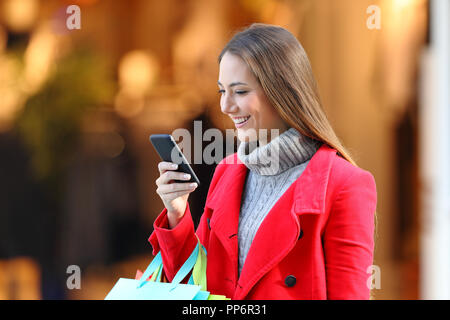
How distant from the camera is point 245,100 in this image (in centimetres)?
131

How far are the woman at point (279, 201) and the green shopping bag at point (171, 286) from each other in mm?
32

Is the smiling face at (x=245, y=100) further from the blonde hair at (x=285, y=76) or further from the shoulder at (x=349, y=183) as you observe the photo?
the shoulder at (x=349, y=183)

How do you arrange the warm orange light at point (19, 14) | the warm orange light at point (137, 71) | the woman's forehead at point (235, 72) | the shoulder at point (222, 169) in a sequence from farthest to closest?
the warm orange light at point (19, 14)
the warm orange light at point (137, 71)
the shoulder at point (222, 169)
the woman's forehead at point (235, 72)

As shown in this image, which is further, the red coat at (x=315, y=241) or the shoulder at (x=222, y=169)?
the shoulder at (x=222, y=169)

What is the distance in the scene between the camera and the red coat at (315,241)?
1.20 m

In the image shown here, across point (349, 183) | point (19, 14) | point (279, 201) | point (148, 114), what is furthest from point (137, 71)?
point (349, 183)

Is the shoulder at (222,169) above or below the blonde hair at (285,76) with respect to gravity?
below

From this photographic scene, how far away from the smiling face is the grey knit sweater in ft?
0.15

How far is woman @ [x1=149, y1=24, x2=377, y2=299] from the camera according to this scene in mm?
1215

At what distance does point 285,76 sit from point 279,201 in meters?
0.33

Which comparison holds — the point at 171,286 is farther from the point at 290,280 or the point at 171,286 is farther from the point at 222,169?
the point at 222,169

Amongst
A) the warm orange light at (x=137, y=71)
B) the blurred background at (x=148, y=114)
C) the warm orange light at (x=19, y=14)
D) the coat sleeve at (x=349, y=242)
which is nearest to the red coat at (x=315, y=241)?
the coat sleeve at (x=349, y=242)

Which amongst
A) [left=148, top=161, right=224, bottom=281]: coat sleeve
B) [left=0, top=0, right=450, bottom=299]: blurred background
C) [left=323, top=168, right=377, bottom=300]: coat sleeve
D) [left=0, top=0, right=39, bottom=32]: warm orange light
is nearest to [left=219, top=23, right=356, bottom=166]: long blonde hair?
[left=323, top=168, right=377, bottom=300]: coat sleeve

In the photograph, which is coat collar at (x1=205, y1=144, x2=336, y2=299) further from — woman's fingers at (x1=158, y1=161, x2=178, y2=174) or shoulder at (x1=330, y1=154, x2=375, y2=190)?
woman's fingers at (x1=158, y1=161, x2=178, y2=174)
